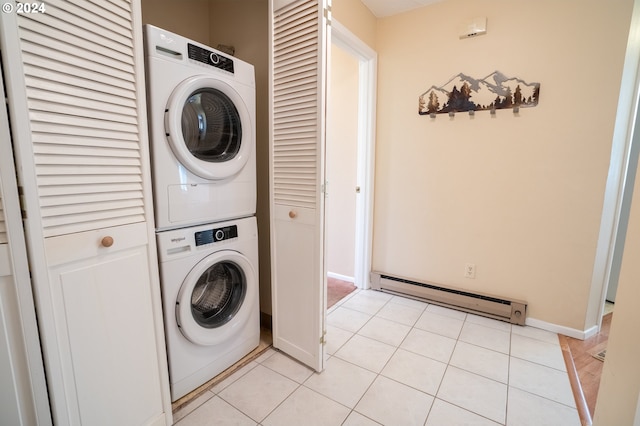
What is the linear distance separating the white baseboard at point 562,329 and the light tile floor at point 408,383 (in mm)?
57

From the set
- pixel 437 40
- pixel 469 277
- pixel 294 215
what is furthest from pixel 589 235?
pixel 294 215

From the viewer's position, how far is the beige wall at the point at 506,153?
1785 mm

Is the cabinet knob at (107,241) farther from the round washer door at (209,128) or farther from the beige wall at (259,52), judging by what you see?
the beige wall at (259,52)

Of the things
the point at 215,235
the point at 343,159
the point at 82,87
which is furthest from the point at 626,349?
the point at 343,159

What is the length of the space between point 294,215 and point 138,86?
2.92ft

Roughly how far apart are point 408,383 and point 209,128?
1.69 m

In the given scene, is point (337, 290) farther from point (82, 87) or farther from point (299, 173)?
point (82, 87)

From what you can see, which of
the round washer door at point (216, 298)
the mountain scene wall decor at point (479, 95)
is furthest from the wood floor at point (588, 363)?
the round washer door at point (216, 298)

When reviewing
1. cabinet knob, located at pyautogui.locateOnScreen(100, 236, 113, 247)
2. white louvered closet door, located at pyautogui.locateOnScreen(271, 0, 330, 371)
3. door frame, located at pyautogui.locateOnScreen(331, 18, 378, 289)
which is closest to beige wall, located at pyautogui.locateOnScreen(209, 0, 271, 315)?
white louvered closet door, located at pyautogui.locateOnScreen(271, 0, 330, 371)

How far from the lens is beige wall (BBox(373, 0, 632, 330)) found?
5.86 feet

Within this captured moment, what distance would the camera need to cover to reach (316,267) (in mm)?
1535

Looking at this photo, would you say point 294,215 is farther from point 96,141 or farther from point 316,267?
point 96,141

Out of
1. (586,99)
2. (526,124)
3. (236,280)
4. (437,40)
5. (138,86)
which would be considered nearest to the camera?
(138,86)

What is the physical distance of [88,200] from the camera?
94cm
